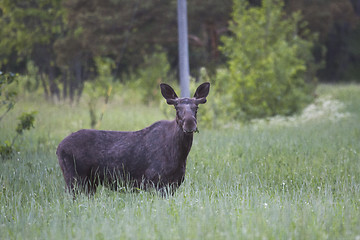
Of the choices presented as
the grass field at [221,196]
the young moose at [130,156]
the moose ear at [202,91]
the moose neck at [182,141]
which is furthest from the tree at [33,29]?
the moose neck at [182,141]

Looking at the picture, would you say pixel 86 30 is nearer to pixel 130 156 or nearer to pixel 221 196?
pixel 130 156

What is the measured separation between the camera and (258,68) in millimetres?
15633

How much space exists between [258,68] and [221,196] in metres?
11.5

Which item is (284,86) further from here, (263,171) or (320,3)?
(320,3)

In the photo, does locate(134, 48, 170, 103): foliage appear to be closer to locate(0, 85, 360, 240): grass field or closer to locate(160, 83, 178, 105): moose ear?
locate(0, 85, 360, 240): grass field

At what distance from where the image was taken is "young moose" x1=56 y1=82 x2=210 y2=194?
5012 millimetres

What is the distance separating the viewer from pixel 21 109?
12992 millimetres

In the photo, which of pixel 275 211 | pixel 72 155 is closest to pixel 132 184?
pixel 72 155

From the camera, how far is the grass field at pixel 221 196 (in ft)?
12.5

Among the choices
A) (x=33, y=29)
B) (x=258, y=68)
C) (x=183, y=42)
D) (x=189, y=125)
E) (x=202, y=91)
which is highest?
(x=33, y=29)

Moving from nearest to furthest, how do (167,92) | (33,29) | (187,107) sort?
1. (187,107)
2. (167,92)
3. (33,29)

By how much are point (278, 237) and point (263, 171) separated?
11.1 feet

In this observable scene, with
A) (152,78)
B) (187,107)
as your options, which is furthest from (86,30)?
(187,107)

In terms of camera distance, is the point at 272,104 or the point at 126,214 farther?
the point at 272,104
